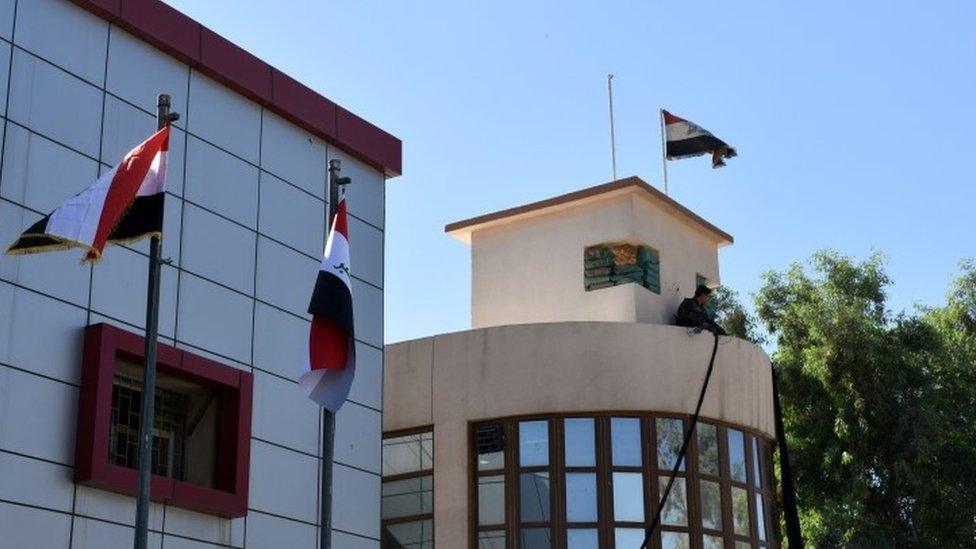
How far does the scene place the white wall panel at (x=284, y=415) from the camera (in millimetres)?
15656

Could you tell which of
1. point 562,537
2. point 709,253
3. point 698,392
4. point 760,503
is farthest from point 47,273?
point 709,253

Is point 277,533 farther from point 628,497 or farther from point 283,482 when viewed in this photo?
point 628,497

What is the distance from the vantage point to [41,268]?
13.5 metres

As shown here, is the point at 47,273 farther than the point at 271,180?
No

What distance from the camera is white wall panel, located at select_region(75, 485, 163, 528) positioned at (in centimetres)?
1342

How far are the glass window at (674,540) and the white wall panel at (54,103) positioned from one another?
382 inches

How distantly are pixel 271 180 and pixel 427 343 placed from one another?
19.3ft

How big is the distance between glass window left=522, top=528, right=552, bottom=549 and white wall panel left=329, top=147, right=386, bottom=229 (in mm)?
5014

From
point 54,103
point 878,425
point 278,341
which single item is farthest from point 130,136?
point 878,425

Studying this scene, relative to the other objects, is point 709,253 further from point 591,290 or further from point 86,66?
point 86,66

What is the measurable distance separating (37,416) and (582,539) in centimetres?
896

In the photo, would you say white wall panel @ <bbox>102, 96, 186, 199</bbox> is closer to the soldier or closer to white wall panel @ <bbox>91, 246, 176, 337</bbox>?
white wall panel @ <bbox>91, 246, 176, 337</bbox>

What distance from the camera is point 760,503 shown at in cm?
2150

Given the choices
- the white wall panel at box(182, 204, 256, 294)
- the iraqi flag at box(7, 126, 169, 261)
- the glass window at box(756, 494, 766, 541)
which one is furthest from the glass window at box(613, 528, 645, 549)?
the iraqi flag at box(7, 126, 169, 261)
